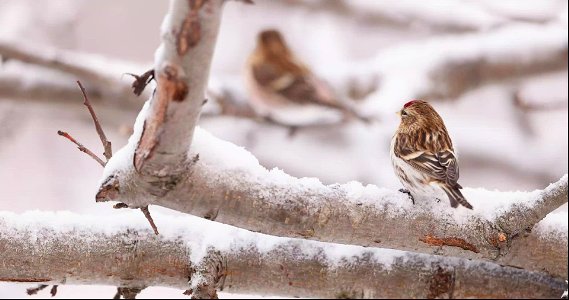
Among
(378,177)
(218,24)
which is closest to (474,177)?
(378,177)

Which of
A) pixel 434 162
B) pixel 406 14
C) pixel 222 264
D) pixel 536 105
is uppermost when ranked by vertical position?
pixel 406 14

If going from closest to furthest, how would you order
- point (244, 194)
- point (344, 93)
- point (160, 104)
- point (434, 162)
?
point (160, 104) < point (244, 194) < point (434, 162) < point (344, 93)

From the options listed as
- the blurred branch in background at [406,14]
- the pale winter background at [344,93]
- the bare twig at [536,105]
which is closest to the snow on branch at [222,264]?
the pale winter background at [344,93]

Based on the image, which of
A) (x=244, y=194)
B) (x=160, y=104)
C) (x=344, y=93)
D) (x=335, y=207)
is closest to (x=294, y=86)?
(x=344, y=93)

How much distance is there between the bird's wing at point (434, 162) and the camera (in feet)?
8.38

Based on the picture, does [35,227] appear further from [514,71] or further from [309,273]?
[514,71]

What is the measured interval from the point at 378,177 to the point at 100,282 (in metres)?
3.25

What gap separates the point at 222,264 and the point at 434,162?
93 centimetres

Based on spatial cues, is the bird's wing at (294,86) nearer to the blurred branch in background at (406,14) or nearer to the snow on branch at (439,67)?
the snow on branch at (439,67)

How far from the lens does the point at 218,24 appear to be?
4.64 ft

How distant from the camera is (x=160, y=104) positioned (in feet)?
5.01

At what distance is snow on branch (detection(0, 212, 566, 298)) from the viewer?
2070mm

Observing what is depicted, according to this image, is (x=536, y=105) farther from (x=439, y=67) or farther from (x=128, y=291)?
(x=128, y=291)

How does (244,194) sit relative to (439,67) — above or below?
below
